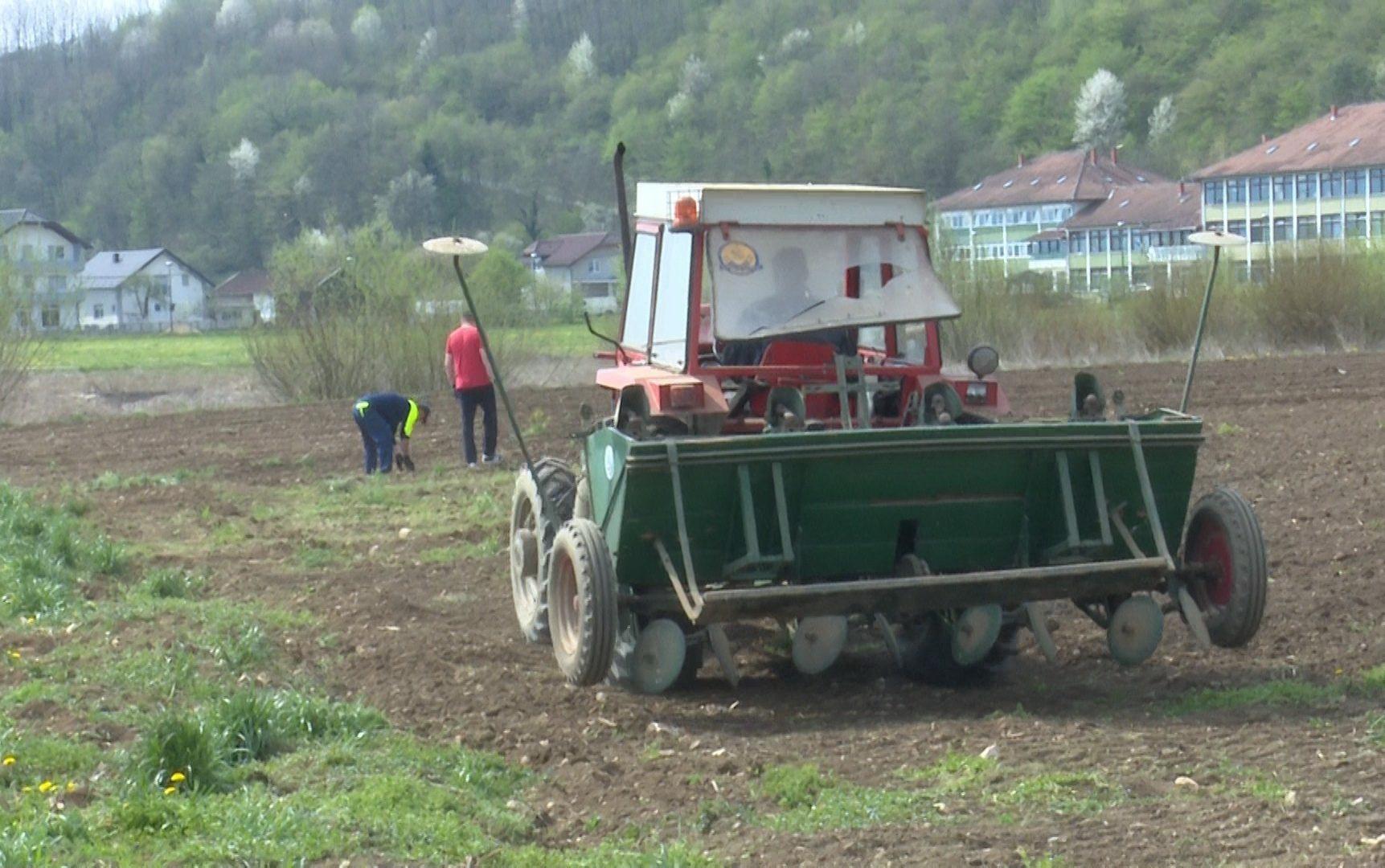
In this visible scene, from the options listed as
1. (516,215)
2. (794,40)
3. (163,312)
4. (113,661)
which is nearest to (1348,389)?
(113,661)

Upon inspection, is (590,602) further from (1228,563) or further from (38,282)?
(38,282)

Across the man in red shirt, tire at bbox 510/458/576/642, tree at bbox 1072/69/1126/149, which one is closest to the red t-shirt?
the man in red shirt

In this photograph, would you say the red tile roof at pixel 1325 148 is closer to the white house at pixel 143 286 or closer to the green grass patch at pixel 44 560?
the white house at pixel 143 286

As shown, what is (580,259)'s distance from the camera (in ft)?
199

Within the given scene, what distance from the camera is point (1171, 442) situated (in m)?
7.65

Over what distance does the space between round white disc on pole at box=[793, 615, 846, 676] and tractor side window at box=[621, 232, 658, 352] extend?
6.50ft

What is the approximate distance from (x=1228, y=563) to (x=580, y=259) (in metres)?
53.7

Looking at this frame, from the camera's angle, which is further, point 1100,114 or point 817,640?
point 1100,114

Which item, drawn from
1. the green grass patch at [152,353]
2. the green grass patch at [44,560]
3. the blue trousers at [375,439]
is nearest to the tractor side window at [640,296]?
the green grass patch at [44,560]

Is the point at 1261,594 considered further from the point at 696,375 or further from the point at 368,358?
the point at 368,358

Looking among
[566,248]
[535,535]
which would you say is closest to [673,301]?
[535,535]

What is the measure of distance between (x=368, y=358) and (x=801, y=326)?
853 inches

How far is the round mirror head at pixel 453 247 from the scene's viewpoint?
816cm

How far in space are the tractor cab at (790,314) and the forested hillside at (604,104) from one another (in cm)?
4881
